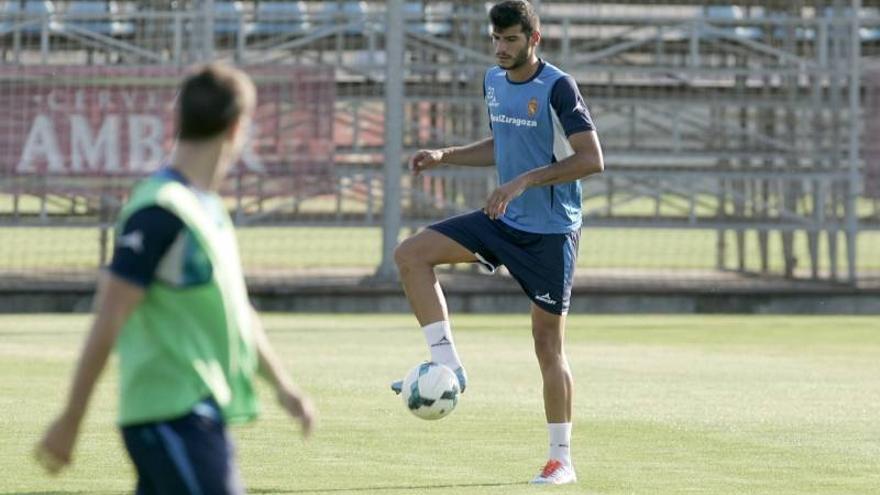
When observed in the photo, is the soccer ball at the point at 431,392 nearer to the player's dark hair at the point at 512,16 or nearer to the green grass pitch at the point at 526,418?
the green grass pitch at the point at 526,418

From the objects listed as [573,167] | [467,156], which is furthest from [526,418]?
[573,167]

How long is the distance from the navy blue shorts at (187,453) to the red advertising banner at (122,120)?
15.5 meters

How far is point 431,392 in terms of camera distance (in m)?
9.08

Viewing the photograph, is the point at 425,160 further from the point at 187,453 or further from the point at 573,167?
the point at 187,453

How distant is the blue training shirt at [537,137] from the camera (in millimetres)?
9398

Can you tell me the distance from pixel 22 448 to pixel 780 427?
13.7ft

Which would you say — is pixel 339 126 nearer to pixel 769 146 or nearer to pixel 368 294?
pixel 368 294

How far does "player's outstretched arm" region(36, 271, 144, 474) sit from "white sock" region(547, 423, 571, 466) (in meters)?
4.34

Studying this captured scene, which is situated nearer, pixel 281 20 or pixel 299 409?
pixel 299 409

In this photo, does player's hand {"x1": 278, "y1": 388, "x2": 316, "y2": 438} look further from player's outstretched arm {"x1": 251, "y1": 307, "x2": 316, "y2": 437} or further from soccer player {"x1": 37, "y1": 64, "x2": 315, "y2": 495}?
soccer player {"x1": 37, "y1": 64, "x2": 315, "y2": 495}

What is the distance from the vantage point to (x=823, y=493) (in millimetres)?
8867

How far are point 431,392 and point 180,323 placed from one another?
394 cm

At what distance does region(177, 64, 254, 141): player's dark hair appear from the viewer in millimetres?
5203

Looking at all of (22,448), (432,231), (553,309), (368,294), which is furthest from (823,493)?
(368,294)
